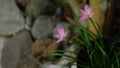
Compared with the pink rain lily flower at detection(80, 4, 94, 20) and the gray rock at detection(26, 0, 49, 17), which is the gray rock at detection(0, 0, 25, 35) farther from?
the pink rain lily flower at detection(80, 4, 94, 20)

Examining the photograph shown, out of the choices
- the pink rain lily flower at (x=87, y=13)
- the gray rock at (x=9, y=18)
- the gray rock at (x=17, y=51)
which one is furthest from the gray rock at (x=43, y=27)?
the pink rain lily flower at (x=87, y=13)

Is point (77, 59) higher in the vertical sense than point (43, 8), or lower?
lower

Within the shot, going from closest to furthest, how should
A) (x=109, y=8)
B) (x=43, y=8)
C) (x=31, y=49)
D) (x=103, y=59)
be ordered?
1. (x=103, y=59)
2. (x=109, y=8)
3. (x=31, y=49)
4. (x=43, y=8)

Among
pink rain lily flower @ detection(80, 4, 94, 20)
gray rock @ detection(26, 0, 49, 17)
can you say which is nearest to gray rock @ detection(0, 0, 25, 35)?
gray rock @ detection(26, 0, 49, 17)

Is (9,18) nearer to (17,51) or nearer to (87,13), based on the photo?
(17,51)

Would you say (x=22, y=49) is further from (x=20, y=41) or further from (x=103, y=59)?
(x=103, y=59)

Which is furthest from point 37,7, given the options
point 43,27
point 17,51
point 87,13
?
point 87,13

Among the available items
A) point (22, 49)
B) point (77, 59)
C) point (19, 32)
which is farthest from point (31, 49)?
point (77, 59)
